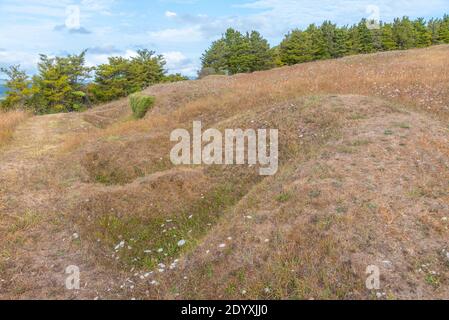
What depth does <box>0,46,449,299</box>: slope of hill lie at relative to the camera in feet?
22.9

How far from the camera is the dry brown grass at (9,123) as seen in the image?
18625 mm

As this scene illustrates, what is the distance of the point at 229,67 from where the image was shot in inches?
2383

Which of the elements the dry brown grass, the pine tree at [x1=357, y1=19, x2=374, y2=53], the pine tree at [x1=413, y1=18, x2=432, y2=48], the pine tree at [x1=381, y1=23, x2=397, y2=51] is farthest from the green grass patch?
the pine tree at [x1=413, y1=18, x2=432, y2=48]

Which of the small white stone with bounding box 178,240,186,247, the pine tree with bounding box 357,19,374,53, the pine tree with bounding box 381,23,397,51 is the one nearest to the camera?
the small white stone with bounding box 178,240,186,247

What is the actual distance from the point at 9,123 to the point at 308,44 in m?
47.8

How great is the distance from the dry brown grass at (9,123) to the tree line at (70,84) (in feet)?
52.7

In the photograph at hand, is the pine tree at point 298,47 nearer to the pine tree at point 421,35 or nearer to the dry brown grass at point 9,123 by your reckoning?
the pine tree at point 421,35

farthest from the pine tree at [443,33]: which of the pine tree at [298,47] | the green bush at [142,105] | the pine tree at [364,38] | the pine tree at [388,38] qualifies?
A: the green bush at [142,105]

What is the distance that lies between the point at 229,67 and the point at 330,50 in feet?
59.0

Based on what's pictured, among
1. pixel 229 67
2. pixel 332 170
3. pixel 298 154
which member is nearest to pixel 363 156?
pixel 332 170

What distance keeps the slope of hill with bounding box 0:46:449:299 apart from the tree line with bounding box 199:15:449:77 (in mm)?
42303

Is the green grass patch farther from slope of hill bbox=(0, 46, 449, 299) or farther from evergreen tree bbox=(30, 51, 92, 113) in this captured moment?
evergreen tree bbox=(30, 51, 92, 113)

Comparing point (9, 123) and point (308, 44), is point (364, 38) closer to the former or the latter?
point (308, 44)
